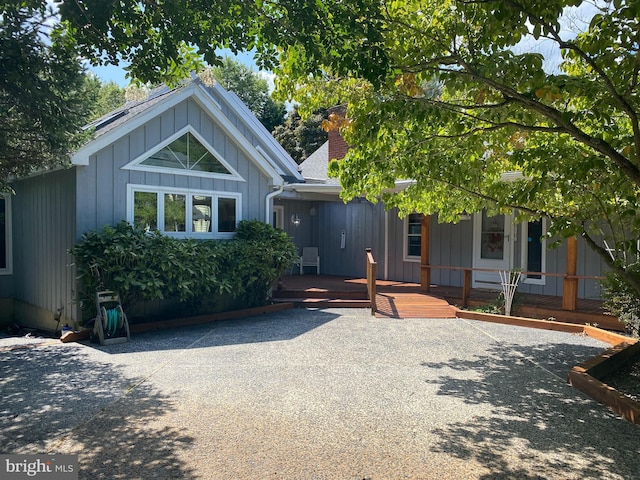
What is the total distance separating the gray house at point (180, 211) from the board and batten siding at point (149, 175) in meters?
0.02

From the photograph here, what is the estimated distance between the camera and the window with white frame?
12203 millimetres

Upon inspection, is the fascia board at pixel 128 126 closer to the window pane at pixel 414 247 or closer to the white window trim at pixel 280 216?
the white window trim at pixel 280 216

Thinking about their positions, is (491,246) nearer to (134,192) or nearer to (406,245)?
(406,245)

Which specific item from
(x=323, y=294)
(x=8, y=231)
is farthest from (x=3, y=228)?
(x=323, y=294)

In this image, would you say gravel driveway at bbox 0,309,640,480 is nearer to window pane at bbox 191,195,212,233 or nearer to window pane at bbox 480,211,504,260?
window pane at bbox 191,195,212,233

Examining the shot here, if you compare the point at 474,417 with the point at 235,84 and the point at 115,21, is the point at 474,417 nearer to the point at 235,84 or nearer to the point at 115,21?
the point at 115,21

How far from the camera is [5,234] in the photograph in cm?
959

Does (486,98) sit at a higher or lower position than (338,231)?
higher

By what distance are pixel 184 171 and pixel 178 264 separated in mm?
2056

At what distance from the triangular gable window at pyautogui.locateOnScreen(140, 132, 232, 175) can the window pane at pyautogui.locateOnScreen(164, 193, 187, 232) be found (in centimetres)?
57

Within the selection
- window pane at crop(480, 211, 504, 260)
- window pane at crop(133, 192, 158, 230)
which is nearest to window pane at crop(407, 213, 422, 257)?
window pane at crop(480, 211, 504, 260)

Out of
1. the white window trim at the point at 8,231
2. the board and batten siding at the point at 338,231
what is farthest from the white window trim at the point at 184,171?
the board and batten siding at the point at 338,231

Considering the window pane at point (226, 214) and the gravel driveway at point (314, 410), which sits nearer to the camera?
the gravel driveway at point (314, 410)

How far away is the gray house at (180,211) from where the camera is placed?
24.9 feet
